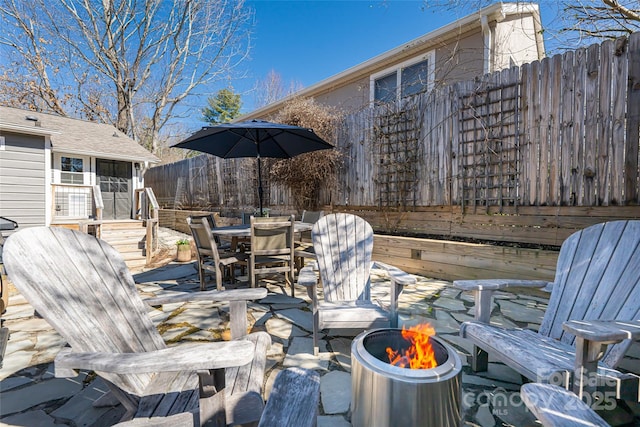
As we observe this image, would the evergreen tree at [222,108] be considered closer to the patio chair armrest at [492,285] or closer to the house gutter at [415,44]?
the house gutter at [415,44]

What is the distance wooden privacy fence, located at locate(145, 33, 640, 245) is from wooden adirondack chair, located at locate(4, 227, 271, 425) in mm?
3732

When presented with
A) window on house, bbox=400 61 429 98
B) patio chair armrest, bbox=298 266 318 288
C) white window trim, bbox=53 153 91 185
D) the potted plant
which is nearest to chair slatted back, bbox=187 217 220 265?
patio chair armrest, bbox=298 266 318 288

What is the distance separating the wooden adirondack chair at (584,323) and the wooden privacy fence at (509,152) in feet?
6.47

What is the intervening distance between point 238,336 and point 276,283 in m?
2.65

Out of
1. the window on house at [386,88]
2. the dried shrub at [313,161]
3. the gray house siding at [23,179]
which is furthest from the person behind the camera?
the window on house at [386,88]

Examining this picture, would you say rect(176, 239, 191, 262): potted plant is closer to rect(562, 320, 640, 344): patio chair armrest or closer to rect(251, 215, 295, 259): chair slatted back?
rect(251, 215, 295, 259): chair slatted back

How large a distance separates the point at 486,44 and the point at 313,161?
398 centimetres

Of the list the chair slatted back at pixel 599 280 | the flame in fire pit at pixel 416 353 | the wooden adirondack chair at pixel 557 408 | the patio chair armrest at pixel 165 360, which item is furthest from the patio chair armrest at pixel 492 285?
the patio chair armrest at pixel 165 360

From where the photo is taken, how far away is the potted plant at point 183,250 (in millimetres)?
5523

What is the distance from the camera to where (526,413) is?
154 centimetres

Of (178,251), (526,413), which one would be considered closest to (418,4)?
(526,413)

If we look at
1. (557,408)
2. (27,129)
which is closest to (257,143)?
(557,408)

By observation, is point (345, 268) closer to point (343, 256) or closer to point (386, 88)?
point (343, 256)

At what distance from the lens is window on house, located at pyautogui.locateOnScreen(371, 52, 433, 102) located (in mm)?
6277
